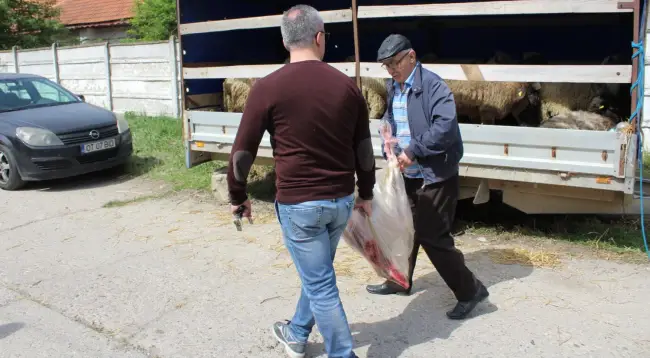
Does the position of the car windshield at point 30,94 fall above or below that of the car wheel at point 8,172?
above

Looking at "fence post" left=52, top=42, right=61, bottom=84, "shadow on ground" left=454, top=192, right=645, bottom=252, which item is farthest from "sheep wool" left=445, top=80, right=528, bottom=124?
"fence post" left=52, top=42, right=61, bottom=84

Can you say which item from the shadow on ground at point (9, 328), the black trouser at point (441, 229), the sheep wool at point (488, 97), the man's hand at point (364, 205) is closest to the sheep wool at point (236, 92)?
the sheep wool at point (488, 97)

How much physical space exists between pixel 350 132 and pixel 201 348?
5.81ft

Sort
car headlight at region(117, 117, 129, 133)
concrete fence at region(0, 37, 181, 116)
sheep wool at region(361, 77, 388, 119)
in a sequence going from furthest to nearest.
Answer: concrete fence at region(0, 37, 181, 116) < car headlight at region(117, 117, 129, 133) < sheep wool at region(361, 77, 388, 119)

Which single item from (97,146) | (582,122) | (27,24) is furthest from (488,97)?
(27,24)

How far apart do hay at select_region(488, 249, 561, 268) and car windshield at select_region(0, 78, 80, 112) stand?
7.31m

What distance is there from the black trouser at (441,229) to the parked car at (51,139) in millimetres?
5999

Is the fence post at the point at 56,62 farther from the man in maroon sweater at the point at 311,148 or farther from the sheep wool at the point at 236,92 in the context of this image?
the man in maroon sweater at the point at 311,148

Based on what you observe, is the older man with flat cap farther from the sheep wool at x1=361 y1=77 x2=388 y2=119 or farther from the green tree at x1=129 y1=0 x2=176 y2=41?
the green tree at x1=129 y1=0 x2=176 y2=41

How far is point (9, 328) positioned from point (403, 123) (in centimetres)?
307

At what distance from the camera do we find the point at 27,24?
70.1ft

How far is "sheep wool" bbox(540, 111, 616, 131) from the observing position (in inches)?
213

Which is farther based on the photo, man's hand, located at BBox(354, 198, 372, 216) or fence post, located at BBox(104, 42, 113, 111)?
fence post, located at BBox(104, 42, 113, 111)

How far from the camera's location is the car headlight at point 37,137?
8.14 meters
